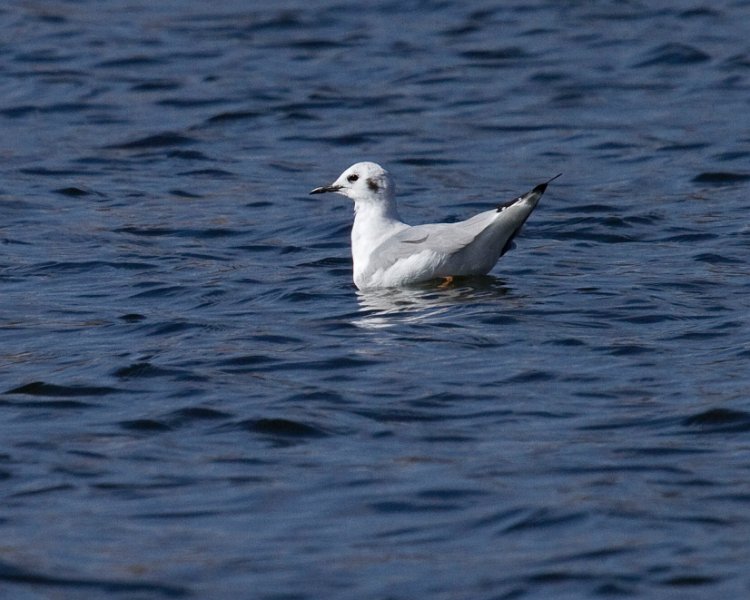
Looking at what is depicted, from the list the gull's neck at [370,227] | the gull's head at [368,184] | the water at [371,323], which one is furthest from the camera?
the gull's head at [368,184]

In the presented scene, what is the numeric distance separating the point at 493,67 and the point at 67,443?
42.0 ft

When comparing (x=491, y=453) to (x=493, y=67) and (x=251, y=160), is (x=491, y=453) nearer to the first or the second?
(x=251, y=160)

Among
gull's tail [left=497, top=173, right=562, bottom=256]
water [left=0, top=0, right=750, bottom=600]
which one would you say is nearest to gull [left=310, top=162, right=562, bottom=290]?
gull's tail [left=497, top=173, right=562, bottom=256]

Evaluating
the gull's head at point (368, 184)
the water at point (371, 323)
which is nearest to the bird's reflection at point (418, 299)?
the water at point (371, 323)

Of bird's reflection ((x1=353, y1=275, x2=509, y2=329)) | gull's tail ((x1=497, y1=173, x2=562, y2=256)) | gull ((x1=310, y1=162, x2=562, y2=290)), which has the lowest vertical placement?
bird's reflection ((x1=353, y1=275, x2=509, y2=329))

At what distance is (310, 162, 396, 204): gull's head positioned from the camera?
1186 centimetres

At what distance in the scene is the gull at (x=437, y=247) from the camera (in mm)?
10852

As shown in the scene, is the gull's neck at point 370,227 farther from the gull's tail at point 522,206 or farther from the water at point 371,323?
the gull's tail at point 522,206

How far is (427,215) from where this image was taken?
559 inches

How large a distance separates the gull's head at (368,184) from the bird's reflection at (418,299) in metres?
0.87

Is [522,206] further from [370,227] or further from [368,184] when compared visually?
[368,184]

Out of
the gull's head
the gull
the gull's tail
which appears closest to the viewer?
the gull's tail

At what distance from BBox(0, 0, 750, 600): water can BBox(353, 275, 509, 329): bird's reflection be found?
0.03 metres

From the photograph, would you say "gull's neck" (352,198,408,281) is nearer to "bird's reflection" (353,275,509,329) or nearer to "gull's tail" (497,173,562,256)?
"bird's reflection" (353,275,509,329)
